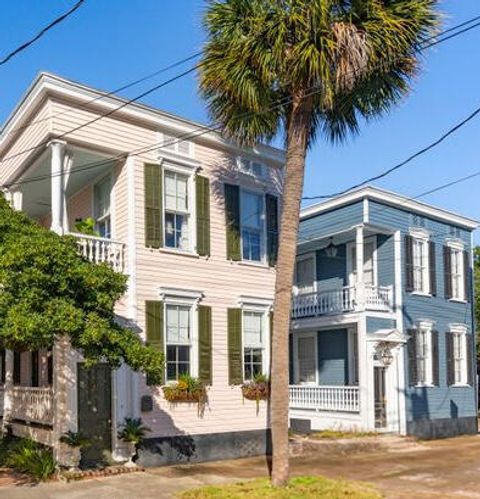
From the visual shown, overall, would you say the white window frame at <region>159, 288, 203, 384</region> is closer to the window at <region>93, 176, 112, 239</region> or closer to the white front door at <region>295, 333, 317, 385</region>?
the window at <region>93, 176, 112, 239</region>

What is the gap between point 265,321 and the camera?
1848 centimetres

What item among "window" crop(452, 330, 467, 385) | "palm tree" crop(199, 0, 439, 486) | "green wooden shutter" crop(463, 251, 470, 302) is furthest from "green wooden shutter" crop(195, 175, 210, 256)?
"green wooden shutter" crop(463, 251, 470, 302)

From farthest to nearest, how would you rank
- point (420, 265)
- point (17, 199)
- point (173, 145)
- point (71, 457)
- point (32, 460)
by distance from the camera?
point (420, 265) < point (17, 199) < point (173, 145) < point (71, 457) < point (32, 460)

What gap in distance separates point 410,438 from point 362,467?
6.37m

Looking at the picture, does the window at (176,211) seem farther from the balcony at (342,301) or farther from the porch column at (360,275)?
the balcony at (342,301)

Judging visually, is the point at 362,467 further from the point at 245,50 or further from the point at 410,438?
the point at 245,50

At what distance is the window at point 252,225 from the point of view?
18.4m

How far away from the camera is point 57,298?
11.4 metres

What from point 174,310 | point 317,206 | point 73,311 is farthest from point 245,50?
point 317,206

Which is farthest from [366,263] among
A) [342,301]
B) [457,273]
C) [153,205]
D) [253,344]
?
[153,205]

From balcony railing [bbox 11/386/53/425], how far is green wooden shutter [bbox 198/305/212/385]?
3.55m

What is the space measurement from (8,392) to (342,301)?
1125 centimetres

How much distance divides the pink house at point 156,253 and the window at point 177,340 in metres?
0.03

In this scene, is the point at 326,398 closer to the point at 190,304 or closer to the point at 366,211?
the point at 366,211
